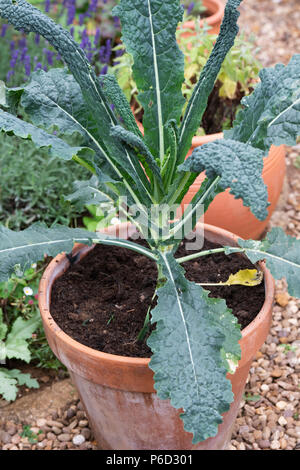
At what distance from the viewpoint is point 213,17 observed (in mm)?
3365

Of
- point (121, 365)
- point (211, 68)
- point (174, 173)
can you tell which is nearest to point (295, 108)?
point (211, 68)

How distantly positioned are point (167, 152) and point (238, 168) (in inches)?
19.3

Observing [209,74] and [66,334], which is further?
[66,334]

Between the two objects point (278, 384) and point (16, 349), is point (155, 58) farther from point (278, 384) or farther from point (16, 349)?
point (278, 384)

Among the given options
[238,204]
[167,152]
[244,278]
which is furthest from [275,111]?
[238,204]

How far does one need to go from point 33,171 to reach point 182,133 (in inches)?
50.1

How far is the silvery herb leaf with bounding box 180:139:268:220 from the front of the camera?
1.21 m

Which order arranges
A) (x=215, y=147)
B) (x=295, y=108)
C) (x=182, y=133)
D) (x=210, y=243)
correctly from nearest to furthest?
(x=215, y=147), (x=295, y=108), (x=182, y=133), (x=210, y=243)

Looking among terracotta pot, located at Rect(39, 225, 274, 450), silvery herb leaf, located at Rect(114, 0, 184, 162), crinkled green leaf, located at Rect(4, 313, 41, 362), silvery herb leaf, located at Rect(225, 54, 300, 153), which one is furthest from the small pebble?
silvery herb leaf, located at Rect(225, 54, 300, 153)

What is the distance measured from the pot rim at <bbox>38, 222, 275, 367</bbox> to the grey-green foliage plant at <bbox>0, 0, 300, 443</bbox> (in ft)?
0.62

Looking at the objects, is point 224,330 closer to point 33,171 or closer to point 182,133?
point 182,133

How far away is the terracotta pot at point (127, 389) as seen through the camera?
161 cm

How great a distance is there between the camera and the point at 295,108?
4.82ft

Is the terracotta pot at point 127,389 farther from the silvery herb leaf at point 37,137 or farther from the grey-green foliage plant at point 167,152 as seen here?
the silvery herb leaf at point 37,137
